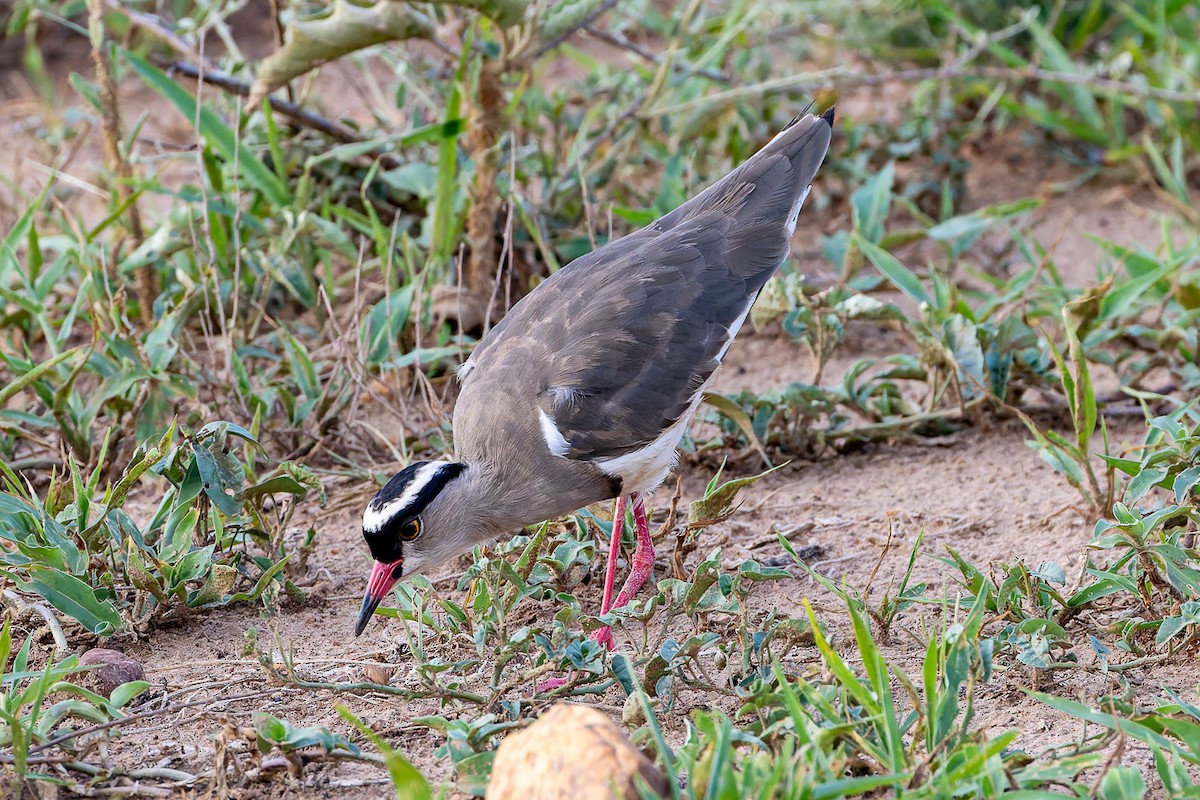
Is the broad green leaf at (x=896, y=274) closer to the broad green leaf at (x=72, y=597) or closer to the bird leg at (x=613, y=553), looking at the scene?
the bird leg at (x=613, y=553)

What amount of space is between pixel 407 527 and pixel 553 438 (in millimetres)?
577

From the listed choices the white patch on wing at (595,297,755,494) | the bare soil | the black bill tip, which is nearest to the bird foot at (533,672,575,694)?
the bare soil

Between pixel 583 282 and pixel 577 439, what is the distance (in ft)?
1.92

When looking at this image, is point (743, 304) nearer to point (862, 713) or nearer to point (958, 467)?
point (958, 467)

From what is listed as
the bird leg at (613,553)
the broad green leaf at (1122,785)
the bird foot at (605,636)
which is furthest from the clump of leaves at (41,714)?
the broad green leaf at (1122,785)

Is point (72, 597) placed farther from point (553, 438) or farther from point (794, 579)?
point (794, 579)

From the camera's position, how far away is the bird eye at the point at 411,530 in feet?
12.8

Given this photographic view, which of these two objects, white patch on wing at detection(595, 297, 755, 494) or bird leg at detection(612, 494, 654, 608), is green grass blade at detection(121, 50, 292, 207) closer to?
white patch on wing at detection(595, 297, 755, 494)

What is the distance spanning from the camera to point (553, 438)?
4160 mm

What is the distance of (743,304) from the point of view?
15.0ft

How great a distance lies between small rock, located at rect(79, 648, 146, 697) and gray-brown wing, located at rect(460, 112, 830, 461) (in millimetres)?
→ 1458

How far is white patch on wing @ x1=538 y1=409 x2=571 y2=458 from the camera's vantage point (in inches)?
163

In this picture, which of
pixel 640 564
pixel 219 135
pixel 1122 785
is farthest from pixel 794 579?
pixel 219 135


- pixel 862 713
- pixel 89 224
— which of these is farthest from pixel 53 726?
pixel 89 224
